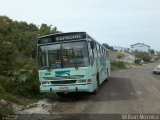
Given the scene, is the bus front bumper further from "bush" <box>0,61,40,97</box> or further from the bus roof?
the bus roof

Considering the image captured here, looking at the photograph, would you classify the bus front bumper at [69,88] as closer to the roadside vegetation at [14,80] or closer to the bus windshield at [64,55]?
the bus windshield at [64,55]

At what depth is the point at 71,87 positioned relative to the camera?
53.5ft

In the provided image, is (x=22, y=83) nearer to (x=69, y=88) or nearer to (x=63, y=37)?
(x=69, y=88)

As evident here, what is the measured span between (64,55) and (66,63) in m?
0.40

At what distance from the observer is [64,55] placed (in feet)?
54.7

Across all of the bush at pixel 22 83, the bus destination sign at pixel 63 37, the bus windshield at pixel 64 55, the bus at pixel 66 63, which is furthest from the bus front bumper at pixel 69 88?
the bus destination sign at pixel 63 37

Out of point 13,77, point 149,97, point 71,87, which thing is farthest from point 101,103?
point 13,77

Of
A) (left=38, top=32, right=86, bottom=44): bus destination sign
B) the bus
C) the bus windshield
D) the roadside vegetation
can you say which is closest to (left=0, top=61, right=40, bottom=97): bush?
the roadside vegetation

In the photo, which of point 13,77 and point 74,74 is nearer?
point 74,74

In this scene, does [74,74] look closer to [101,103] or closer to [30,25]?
[101,103]

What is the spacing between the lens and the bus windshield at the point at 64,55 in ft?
54.2

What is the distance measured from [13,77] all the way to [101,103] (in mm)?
5699

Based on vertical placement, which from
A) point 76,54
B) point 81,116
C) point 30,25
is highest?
point 30,25

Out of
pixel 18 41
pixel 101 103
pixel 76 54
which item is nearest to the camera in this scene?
pixel 101 103
